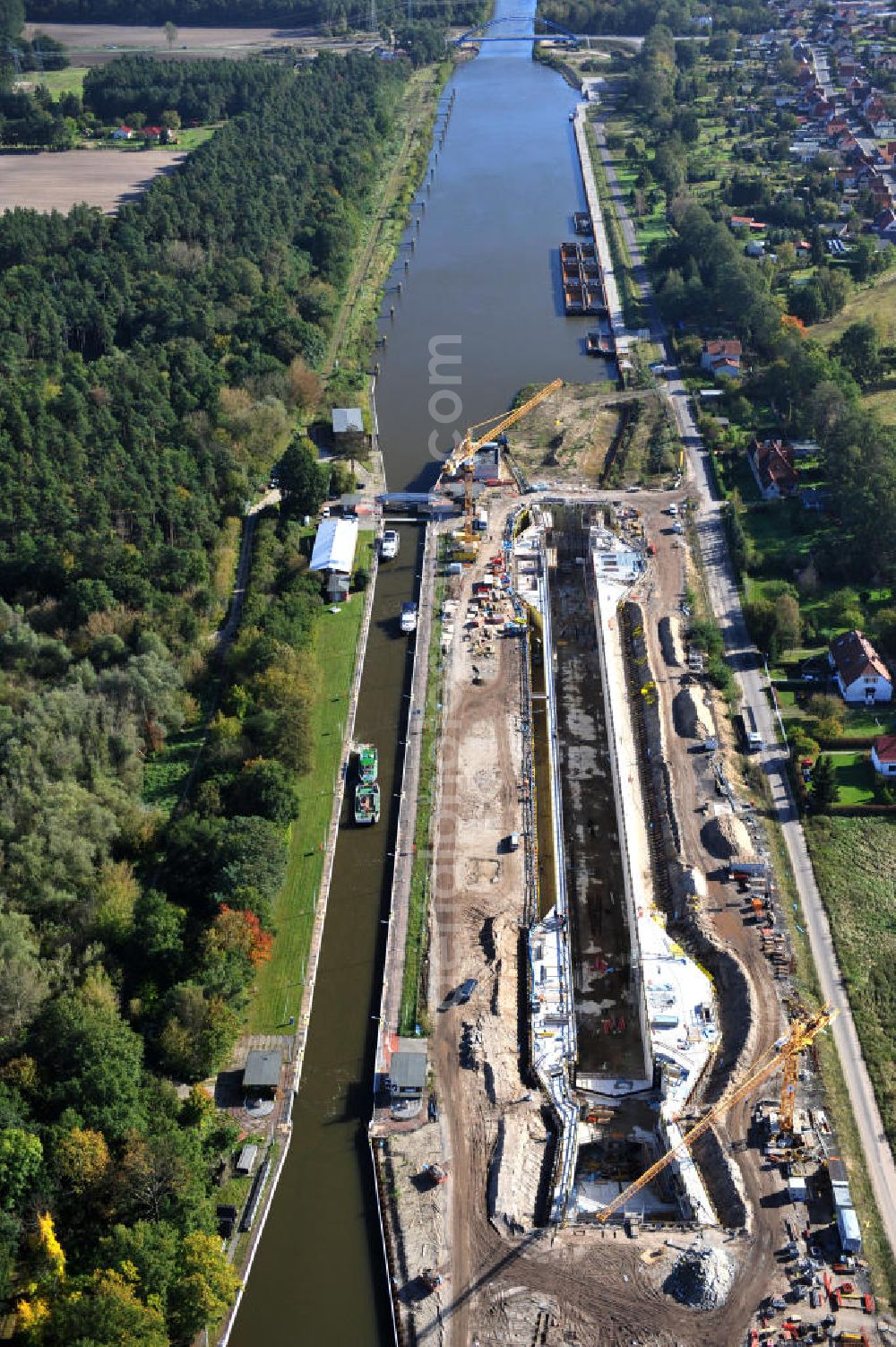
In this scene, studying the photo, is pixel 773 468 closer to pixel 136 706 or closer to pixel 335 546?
pixel 335 546

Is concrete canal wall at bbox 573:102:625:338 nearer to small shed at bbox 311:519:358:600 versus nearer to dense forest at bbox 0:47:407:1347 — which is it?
dense forest at bbox 0:47:407:1347

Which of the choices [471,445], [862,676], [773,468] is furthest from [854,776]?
[471,445]

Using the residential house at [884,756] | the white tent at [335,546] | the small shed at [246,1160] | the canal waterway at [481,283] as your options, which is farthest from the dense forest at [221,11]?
the small shed at [246,1160]

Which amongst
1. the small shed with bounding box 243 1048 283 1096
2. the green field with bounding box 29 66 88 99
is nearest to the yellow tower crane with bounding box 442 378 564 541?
the small shed with bounding box 243 1048 283 1096

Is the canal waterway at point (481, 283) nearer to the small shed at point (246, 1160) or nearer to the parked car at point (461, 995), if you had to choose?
the parked car at point (461, 995)

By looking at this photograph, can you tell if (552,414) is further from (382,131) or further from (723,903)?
(382,131)

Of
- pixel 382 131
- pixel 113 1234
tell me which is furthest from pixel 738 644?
pixel 382 131
